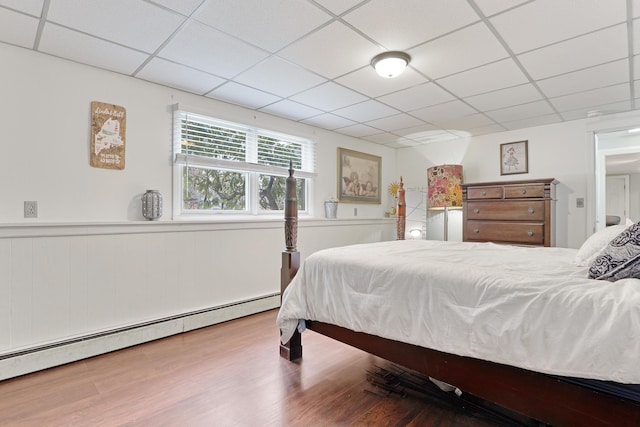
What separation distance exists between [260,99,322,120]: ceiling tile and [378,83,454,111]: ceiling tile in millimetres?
844

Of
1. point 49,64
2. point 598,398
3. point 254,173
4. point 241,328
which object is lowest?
point 241,328

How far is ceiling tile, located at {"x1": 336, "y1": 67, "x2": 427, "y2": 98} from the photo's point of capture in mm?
2660

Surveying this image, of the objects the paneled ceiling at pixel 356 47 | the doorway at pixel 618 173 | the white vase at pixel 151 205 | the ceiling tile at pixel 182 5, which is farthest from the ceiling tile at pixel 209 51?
the doorway at pixel 618 173

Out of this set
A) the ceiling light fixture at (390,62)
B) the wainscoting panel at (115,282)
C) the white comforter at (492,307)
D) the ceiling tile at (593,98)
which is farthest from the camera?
the ceiling tile at (593,98)

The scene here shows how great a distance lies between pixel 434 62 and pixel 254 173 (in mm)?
2181

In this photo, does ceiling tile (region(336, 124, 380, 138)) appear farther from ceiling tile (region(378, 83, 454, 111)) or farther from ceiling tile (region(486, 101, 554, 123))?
ceiling tile (region(486, 101, 554, 123))

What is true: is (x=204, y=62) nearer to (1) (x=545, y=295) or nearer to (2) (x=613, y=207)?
(1) (x=545, y=295)

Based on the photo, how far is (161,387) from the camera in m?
1.98

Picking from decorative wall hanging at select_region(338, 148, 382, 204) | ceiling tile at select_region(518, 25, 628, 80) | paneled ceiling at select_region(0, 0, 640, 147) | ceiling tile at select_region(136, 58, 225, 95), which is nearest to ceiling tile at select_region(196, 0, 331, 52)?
paneled ceiling at select_region(0, 0, 640, 147)

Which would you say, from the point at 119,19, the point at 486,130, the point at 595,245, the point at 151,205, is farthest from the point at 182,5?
the point at 486,130

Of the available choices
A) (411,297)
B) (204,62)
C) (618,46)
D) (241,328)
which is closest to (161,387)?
(241,328)

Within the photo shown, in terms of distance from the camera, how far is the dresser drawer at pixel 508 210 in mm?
3625

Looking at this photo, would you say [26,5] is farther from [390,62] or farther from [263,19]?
[390,62]

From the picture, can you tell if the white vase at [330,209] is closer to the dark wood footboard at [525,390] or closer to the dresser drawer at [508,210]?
the dresser drawer at [508,210]
